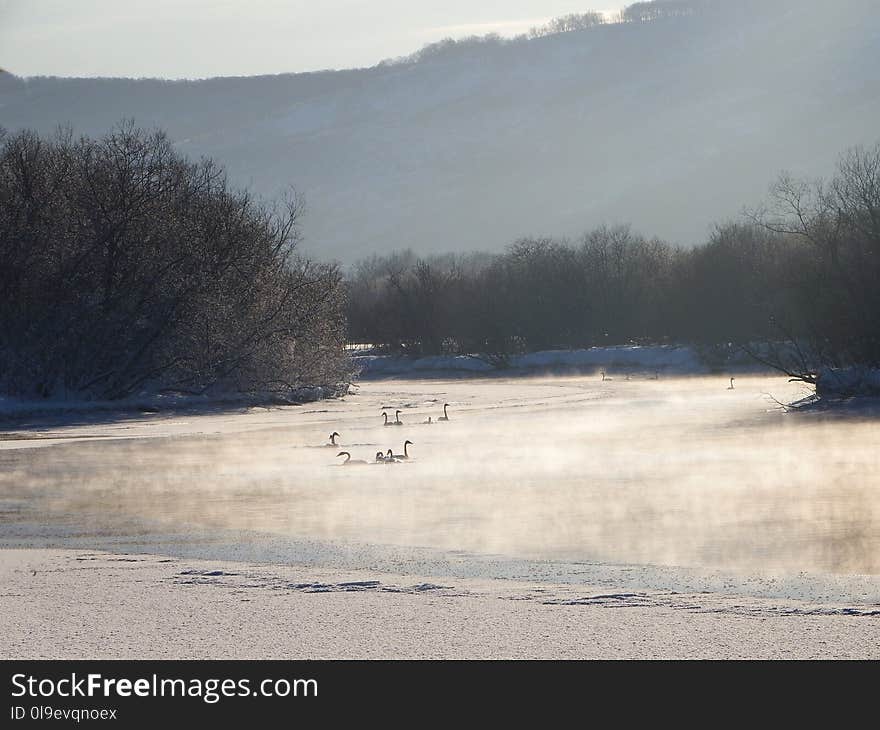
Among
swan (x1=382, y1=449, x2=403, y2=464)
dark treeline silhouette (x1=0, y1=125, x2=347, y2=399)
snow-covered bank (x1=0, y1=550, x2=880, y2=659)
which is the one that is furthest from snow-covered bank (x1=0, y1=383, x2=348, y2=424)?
snow-covered bank (x1=0, y1=550, x2=880, y2=659)

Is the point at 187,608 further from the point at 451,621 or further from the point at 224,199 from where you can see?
the point at 224,199

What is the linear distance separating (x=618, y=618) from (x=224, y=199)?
38051 mm

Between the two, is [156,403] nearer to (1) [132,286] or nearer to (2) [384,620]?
(1) [132,286]

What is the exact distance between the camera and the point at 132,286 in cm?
3959

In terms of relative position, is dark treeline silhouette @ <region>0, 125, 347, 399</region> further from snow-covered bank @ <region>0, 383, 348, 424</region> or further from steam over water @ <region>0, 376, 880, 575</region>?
steam over water @ <region>0, 376, 880, 575</region>

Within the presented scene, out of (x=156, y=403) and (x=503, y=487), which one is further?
(x=156, y=403)

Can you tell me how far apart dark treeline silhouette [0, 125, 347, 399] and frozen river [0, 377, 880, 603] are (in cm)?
955

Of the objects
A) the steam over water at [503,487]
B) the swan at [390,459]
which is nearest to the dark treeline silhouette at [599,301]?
the steam over water at [503,487]

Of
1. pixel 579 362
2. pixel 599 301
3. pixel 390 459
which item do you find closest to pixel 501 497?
pixel 390 459

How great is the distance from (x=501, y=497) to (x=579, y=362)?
190 feet

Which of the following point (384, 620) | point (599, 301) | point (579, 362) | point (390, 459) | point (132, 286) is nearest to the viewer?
point (384, 620)

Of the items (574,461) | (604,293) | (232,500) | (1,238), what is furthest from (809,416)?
(604,293)

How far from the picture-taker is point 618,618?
307 inches

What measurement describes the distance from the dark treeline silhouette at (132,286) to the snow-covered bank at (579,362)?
74.3ft
